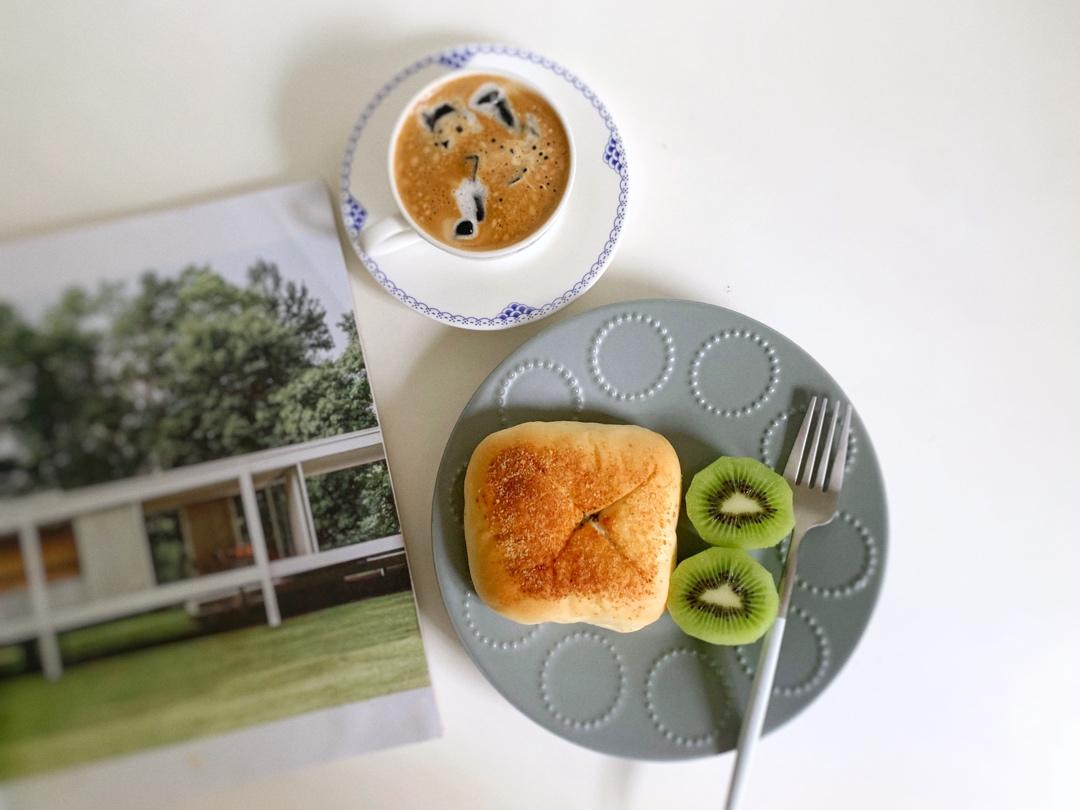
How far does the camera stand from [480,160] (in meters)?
1.00

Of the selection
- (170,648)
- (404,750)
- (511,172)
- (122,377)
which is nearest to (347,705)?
(404,750)

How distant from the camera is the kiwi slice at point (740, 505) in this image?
102 centimetres

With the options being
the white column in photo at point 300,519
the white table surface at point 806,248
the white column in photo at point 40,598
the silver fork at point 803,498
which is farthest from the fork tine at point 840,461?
the white column in photo at point 40,598

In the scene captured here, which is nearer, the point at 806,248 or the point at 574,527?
the point at 574,527

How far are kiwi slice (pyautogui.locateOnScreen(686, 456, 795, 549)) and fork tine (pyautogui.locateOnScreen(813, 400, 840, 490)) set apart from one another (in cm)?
4

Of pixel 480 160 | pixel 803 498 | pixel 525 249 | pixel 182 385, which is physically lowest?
pixel 803 498

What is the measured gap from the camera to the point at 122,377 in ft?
3.59

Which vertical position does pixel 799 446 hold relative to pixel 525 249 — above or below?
below

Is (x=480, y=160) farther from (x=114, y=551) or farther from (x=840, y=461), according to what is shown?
(x=114, y=551)

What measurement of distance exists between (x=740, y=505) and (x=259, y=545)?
0.68 meters

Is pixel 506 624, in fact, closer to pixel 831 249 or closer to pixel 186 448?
pixel 186 448

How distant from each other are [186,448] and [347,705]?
439mm

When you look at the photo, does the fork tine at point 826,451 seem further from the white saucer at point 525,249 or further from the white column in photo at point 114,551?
the white column in photo at point 114,551

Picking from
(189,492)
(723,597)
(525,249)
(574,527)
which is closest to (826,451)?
(723,597)
